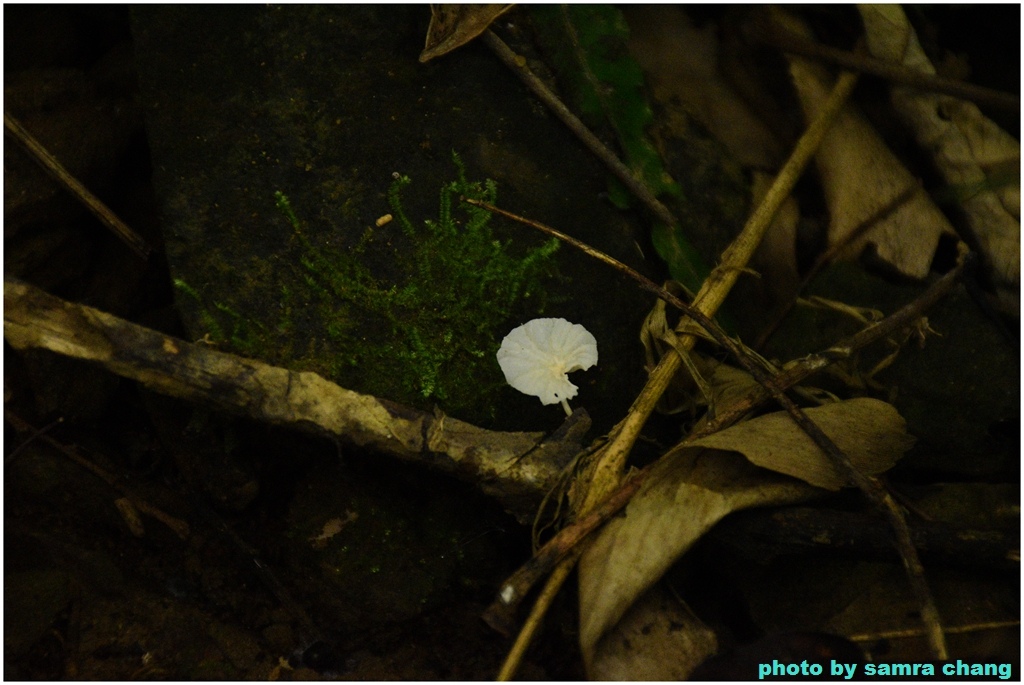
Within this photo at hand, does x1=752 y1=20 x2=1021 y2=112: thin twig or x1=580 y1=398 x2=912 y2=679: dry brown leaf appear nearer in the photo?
A: x1=580 y1=398 x2=912 y2=679: dry brown leaf

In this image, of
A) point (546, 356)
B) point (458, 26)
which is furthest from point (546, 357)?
point (458, 26)

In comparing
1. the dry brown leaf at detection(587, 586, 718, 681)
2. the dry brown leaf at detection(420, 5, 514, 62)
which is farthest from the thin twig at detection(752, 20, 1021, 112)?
the dry brown leaf at detection(587, 586, 718, 681)

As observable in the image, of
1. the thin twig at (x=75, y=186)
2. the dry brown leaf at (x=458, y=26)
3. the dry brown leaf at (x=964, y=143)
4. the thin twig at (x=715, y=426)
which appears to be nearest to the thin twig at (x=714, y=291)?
the thin twig at (x=715, y=426)

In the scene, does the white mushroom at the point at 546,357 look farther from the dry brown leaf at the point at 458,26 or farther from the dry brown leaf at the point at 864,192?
the dry brown leaf at the point at 864,192

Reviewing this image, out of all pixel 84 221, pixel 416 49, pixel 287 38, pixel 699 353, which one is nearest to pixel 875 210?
pixel 699 353

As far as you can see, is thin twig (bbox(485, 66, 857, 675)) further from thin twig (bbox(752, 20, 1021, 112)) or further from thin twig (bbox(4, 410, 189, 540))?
thin twig (bbox(4, 410, 189, 540))

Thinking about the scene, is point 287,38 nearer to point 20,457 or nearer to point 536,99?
point 536,99
